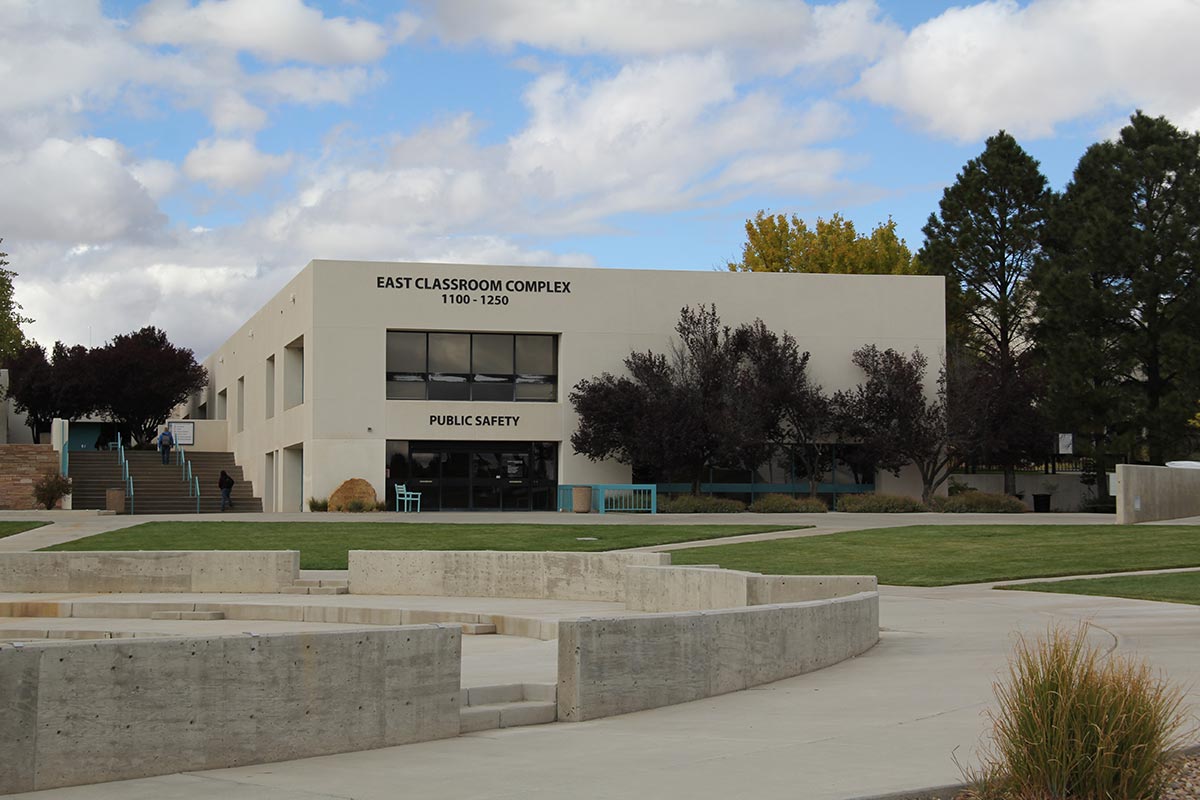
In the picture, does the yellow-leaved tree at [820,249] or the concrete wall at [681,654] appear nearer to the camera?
the concrete wall at [681,654]

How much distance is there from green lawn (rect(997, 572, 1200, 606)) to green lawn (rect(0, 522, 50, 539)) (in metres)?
24.4

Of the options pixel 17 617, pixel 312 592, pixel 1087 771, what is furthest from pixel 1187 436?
pixel 1087 771

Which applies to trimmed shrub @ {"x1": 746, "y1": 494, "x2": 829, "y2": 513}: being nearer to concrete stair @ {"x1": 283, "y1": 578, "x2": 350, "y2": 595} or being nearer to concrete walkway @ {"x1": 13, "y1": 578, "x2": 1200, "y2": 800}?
concrete stair @ {"x1": 283, "y1": 578, "x2": 350, "y2": 595}

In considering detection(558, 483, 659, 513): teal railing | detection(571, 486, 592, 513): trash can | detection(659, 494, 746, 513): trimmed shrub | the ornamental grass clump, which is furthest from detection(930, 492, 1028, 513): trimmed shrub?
the ornamental grass clump

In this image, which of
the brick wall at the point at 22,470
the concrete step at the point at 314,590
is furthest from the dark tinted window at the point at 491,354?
the concrete step at the point at 314,590

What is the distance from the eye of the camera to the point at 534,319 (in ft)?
161

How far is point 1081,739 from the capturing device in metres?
6.69

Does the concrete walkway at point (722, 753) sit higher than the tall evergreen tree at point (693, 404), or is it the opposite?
the tall evergreen tree at point (693, 404)

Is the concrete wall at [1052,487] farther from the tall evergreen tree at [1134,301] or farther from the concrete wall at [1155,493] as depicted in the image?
the concrete wall at [1155,493]

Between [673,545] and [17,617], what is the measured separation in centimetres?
1486

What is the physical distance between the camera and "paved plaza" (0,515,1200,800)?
7523 mm

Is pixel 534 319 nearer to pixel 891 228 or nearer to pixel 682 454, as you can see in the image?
pixel 682 454

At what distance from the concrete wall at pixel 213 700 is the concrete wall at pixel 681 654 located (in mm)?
1032

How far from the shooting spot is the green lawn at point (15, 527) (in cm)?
3387
